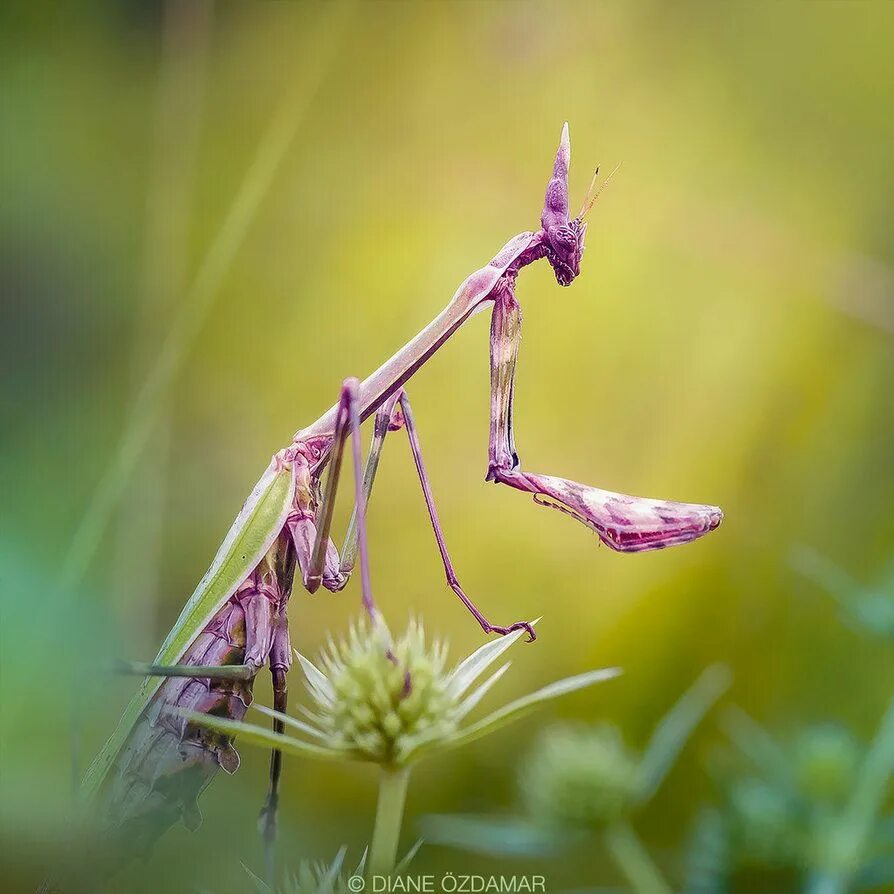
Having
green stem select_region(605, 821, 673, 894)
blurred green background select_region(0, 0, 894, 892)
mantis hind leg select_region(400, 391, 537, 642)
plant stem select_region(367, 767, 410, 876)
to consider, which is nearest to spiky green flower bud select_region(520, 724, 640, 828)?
green stem select_region(605, 821, 673, 894)

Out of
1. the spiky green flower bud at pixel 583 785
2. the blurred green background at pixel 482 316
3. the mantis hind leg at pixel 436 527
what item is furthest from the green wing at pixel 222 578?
the blurred green background at pixel 482 316

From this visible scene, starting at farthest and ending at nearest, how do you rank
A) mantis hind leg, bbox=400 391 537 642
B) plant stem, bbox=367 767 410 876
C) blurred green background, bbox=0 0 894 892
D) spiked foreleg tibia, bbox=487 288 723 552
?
blurred green background, bbox=0 0 894 892 < mantis hind leg, bbox=400 391 537 642 < spiked foreleg tibia, bbox=487 288 723 552 < plant stem, bbox=367 767 410 876

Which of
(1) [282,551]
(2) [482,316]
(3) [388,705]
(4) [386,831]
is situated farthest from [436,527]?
(2) [482,316]

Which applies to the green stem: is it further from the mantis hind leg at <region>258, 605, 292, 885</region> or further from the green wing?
the green wing

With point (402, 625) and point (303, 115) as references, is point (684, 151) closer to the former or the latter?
point (303, 115)

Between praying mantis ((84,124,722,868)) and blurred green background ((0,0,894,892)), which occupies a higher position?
blurred green background ((0,0,894,892))

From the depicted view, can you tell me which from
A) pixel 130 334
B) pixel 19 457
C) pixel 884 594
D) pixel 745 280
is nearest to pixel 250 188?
pixel 130 334

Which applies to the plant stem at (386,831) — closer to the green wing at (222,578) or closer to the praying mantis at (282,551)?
the praying mantis at (282,551)
